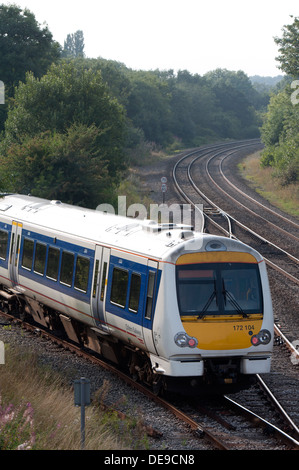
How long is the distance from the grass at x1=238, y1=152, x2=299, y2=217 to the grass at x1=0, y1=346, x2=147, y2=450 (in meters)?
23.6

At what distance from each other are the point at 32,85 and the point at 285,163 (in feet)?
59.1

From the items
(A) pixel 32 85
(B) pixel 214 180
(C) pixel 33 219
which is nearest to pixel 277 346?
(C) pixel 33 219

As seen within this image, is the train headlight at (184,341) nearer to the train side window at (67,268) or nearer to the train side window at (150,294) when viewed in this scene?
the train side window at (150,294)

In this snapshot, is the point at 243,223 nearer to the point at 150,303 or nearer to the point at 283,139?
the point at 150,303

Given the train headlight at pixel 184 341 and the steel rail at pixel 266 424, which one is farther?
the train headlight at pixel 184 341

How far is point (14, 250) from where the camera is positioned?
1658 cm

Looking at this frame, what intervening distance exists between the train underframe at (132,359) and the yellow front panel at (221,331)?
311mm

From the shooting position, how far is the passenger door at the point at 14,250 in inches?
648

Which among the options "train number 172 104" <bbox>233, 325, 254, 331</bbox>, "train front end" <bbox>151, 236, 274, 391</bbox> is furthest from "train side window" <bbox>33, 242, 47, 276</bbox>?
"train number 172 104" <bbox>233, 325, 254, 331</bbox>

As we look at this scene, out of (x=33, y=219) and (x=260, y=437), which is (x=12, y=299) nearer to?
(x=33, y=219)

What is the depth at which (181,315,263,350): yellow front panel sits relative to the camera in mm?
10586

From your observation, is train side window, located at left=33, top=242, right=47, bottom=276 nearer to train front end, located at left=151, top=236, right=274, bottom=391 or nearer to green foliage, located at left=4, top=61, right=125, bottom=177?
train front end, located at left=151, top=236, right=274, bottom=391

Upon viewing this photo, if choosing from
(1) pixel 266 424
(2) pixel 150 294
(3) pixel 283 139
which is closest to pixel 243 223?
(2) pixel 150 294

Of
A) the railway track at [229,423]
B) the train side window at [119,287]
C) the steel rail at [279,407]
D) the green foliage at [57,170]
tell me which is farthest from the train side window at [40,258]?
the green foliage at [57,170]
